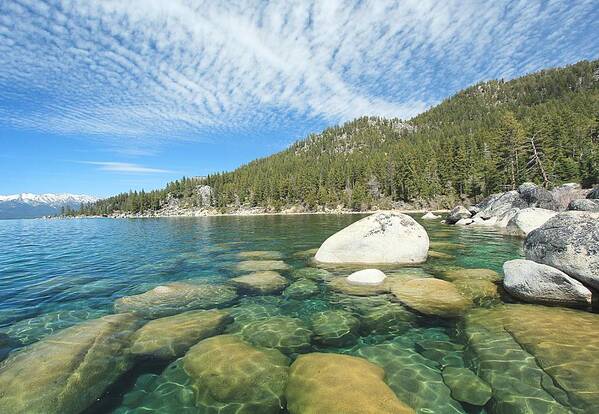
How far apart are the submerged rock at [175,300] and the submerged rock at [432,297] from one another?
22.0ft

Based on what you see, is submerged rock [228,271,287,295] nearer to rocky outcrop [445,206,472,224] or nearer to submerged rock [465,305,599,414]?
submerged rock [465,305,599,414]

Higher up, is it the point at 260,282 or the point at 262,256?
the point at 262,256

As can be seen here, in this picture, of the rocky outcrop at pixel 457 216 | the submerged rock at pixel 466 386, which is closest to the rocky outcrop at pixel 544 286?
the submerged rock at pixel 466 386

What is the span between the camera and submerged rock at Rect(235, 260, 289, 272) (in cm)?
1788

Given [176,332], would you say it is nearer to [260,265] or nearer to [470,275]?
[260,265]

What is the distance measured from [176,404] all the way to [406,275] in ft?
38.8

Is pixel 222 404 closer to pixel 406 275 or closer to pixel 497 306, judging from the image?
pixel 497 306

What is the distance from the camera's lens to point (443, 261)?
18.6 m

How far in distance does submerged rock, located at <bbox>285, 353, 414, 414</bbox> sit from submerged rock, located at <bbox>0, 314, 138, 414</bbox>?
4091mm

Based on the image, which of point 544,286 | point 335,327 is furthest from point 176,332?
point 544,286

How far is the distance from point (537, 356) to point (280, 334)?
6.26 meters

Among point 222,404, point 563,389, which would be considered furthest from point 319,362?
point 563,389

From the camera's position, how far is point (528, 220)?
92.2 ft

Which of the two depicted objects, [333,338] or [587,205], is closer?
[333,338]
